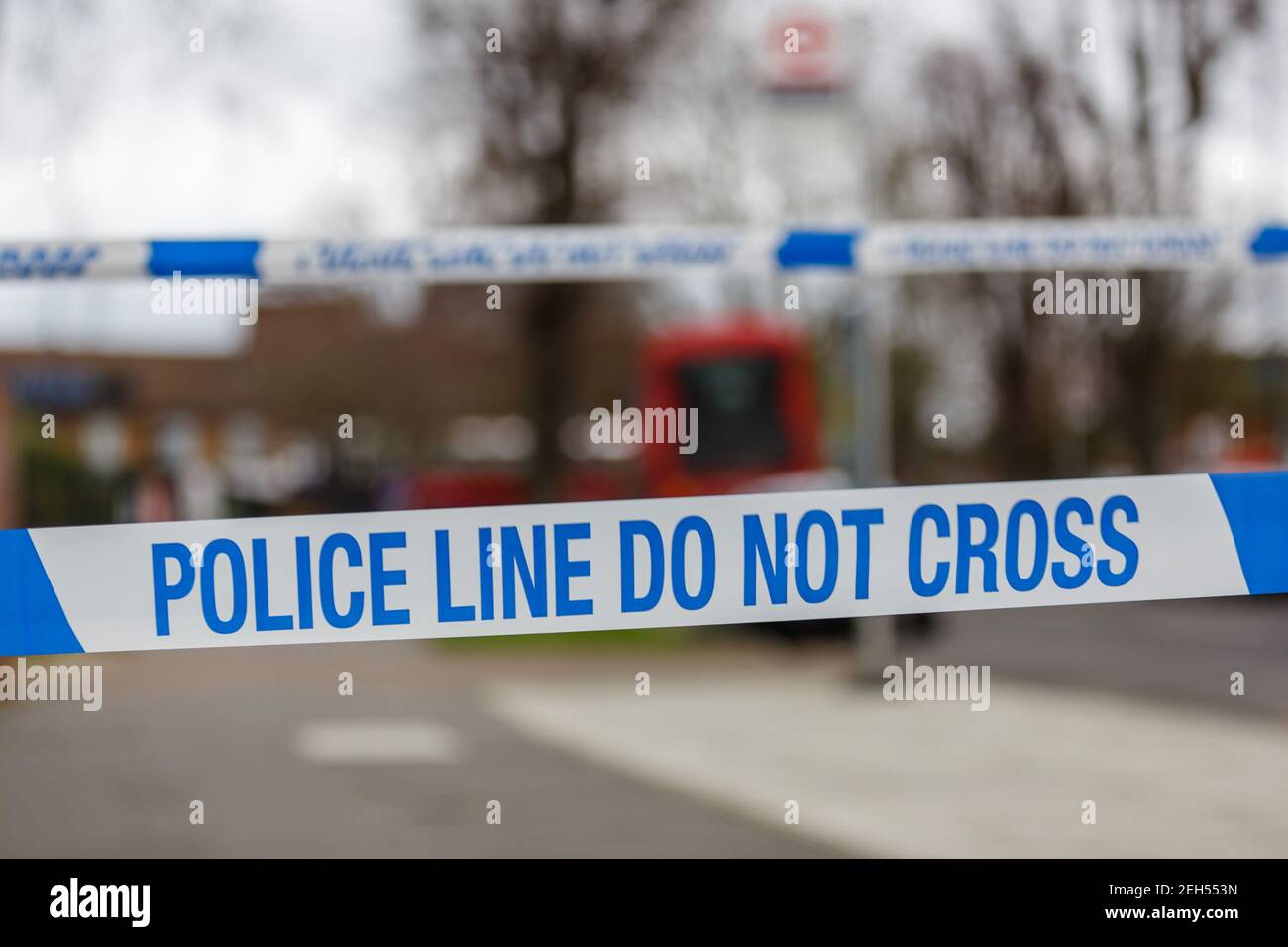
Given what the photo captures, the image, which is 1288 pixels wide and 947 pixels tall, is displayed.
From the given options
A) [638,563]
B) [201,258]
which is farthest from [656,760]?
[638,563]

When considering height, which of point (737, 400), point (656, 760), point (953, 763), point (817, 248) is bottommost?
point (953, 763)

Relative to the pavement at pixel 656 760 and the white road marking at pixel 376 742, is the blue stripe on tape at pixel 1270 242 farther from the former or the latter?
the white road marking at pixel 376 742

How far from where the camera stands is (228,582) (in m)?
4.15

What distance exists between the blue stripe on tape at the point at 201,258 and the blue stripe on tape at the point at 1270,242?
Result: 288 centimetres

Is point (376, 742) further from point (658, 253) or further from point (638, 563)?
point (638, 563)

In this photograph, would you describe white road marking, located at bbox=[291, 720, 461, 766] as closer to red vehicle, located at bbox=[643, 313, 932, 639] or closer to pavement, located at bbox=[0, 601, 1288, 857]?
pavement, located at bbox=[0, 601, 1288, 857]

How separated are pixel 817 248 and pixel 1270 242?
1.32 metres

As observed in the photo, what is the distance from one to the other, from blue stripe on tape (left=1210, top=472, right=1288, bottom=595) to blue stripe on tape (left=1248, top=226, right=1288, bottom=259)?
1.27m

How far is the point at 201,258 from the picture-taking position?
486 cm

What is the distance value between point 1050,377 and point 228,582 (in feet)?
127

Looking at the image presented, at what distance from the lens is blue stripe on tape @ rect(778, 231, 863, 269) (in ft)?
17.9

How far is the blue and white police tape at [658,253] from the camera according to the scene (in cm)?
489

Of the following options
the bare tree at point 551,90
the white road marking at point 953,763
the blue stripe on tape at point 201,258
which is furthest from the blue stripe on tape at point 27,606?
the bare tree at point 551,90

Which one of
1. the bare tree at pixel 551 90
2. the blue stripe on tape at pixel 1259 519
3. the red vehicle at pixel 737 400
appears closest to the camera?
the blue stripe on tape at pixel 1259 519
